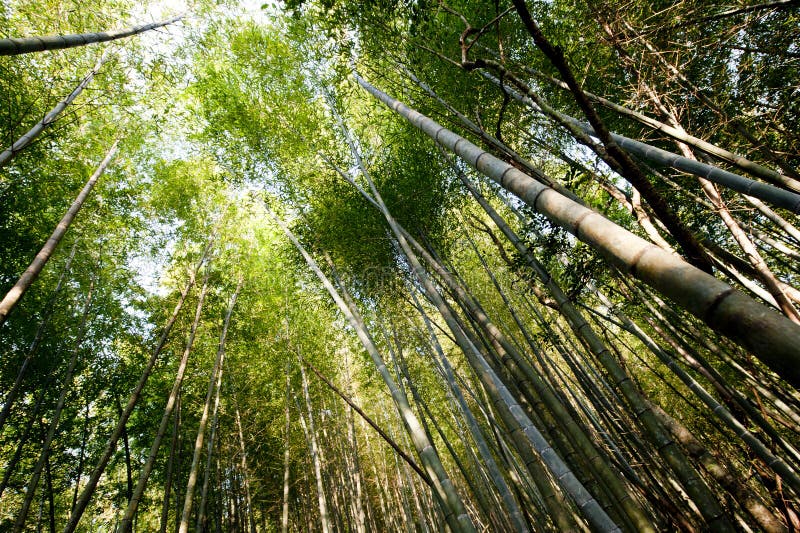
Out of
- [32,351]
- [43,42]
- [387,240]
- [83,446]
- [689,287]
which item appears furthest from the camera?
[83,446]

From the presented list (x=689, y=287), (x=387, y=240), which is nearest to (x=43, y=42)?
(x=689, y=287)

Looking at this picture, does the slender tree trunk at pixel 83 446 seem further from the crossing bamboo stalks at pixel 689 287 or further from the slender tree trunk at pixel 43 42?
the crossing bamboo stalks at pixel 689 287

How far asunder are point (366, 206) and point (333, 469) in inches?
236

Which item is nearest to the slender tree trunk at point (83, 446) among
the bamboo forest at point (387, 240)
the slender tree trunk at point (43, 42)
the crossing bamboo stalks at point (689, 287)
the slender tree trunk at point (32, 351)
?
the bamboo forest at point (387, 240)

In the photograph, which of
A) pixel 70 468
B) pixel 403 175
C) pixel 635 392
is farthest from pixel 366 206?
pixel 70 468

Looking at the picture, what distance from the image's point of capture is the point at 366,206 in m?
5.40

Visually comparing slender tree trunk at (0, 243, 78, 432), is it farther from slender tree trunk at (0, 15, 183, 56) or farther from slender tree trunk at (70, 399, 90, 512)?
slender tree trunk at (0, 15, 183, 56)

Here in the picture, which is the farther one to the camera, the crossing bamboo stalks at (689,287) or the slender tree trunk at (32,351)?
the slender tree trunk at (32,351)

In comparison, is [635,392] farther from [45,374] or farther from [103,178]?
[45,374]

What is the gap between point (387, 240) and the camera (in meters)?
5.57

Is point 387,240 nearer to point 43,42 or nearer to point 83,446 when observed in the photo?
point 43,42

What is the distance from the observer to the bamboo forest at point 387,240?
94.7 inches

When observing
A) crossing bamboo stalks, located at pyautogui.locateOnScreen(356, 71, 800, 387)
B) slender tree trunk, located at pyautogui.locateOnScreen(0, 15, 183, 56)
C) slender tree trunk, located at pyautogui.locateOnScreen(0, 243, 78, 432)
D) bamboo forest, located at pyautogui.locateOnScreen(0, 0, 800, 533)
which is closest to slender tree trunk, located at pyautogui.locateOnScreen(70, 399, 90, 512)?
bamboo forest, located at pyautogui.locateOnScreen(0, 0, 800, 533)

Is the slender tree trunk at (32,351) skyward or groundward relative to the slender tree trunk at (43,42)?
skyward
